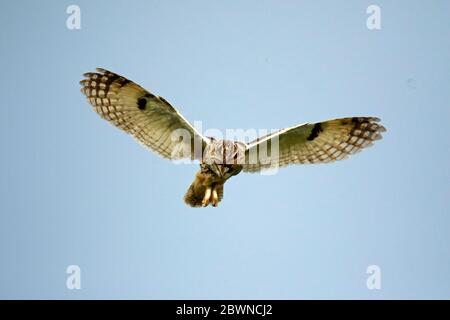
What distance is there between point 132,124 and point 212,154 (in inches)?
65.1

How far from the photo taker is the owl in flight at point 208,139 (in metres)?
9.48

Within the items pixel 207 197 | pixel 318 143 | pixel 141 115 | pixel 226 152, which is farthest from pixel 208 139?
pixel 318 143

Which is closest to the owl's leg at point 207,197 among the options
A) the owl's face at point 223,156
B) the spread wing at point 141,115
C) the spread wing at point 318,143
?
the owl's face at point 223,156

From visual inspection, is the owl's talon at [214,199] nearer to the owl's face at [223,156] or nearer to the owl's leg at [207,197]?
the owl's leg at [207,197]

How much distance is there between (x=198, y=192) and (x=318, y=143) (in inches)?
84.5

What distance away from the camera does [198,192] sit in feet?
33.1

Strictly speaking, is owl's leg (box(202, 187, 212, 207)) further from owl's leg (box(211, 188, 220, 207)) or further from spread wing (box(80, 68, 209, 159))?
spread wing (box(80, 68, 209, 159))

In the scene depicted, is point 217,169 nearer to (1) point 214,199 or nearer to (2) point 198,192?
(1) point 214,199

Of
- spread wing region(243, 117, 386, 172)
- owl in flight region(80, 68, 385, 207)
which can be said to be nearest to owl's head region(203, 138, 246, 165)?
owl in flight region(80, 68, 385, 207)

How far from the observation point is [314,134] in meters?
10.2

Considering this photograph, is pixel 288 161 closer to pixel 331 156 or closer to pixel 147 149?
pixel 331 156

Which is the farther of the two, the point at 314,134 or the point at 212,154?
the point at 314,134
